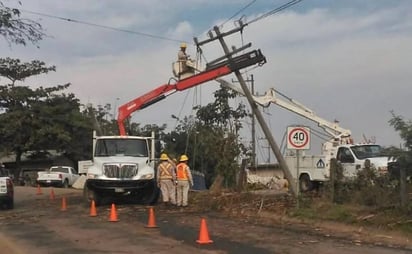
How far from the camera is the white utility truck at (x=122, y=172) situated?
23547 mm

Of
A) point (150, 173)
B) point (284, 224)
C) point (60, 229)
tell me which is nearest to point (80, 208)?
point (150, 173)

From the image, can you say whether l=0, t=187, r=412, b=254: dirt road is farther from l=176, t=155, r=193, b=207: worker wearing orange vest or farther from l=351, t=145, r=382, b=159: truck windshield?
l=351, t=145, r=382, b=159: truck windshield

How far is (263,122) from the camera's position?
21.8m

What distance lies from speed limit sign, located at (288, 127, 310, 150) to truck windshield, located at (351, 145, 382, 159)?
8.18m

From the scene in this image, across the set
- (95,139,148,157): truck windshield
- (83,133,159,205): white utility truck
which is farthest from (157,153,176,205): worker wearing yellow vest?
(95,139,148,157): truck windshield

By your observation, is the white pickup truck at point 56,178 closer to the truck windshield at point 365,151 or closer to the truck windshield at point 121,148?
the truck windshield at point 121,148

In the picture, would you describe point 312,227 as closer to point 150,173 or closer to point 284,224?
point 284,224

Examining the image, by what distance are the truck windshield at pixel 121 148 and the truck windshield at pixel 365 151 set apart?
861 cm

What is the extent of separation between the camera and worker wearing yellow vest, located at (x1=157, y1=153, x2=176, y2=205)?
74.1ft

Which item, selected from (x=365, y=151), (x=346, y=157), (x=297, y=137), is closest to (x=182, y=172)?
(x=297, y=137)

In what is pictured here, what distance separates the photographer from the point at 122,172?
77.3ft

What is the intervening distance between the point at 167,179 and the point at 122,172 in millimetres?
1907

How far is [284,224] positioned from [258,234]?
2396 millimetres

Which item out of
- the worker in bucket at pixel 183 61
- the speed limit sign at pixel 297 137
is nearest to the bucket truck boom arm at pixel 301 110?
the worker in bucket at pixel 183 61
